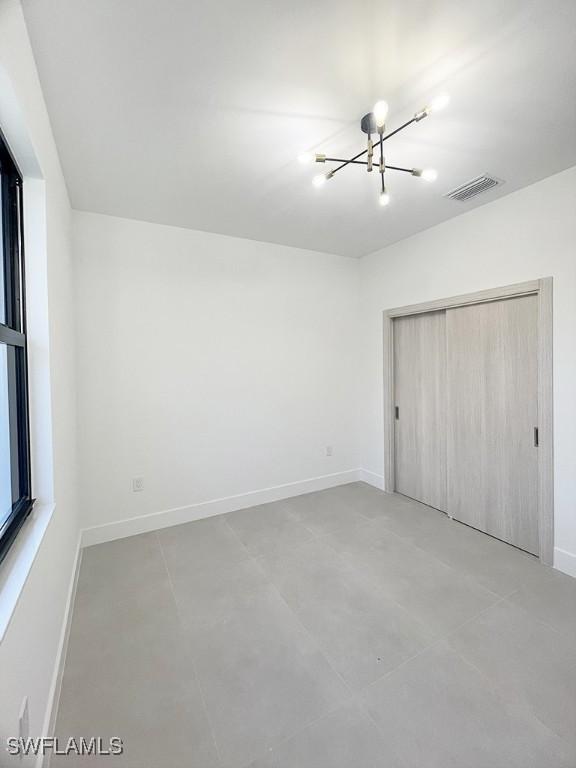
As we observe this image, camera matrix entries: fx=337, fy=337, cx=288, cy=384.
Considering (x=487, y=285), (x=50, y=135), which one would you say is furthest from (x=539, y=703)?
(x=50, y=135)

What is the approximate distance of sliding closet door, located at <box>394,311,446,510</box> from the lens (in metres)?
3.38

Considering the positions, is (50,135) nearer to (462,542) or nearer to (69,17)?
(69,17)

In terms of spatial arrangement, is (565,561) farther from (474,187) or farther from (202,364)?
(202,364)

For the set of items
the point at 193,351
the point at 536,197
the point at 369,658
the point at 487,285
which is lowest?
the point at 369,658

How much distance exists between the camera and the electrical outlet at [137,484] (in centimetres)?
302

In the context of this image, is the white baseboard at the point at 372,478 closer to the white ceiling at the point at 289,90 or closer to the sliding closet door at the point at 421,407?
the sliding closet door at the point at 421,407

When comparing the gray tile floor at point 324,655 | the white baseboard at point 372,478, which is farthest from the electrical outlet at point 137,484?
the white baseboard at point 372,478

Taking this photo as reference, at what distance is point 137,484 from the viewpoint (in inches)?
119

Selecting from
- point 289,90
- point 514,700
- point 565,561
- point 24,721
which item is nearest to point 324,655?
point 514,700

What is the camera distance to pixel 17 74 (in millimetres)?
1239

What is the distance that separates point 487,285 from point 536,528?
77.6 inches

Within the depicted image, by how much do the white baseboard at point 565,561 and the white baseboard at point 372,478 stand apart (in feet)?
5.69

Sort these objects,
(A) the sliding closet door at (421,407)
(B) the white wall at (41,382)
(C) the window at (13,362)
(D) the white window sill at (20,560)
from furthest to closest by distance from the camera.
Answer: (A) the sliding closet door at (421,407) < (C) the window at (13,362) < (B) the white wall at (41,382) < (D) the white window sill at (20,560)

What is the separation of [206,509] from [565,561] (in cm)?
294
